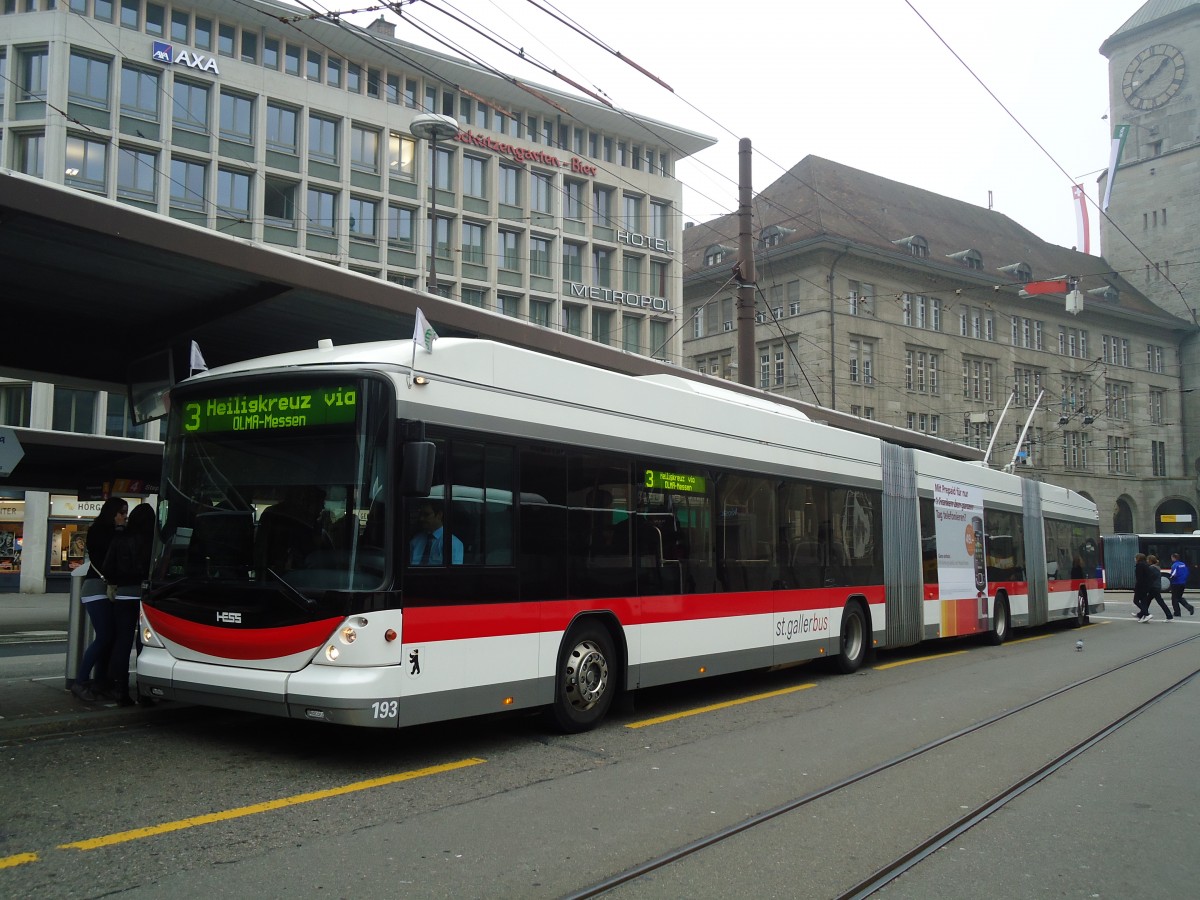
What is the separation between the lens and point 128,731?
323 inches

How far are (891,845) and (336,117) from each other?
44956 millimetres

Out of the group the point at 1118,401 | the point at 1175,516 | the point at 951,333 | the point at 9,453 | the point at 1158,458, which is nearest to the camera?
the point at 9,453

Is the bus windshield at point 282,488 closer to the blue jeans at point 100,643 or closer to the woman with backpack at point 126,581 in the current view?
the woman with backpack at point 126,581

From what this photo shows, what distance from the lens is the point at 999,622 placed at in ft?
63.1

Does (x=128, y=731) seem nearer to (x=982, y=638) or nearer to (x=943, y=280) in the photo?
(x=982, y=638)

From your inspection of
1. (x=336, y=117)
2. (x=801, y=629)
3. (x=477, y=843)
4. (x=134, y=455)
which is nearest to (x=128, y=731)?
(x=477, y=843)

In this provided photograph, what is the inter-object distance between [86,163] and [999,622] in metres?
36.2

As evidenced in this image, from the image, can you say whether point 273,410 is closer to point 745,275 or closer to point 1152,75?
point 745,275

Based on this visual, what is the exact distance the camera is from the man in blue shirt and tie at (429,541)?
740cm

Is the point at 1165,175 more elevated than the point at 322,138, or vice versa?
the point at 1165,175

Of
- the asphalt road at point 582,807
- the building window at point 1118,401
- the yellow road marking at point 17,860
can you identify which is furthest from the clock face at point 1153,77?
the yellow road marking at point 17,860

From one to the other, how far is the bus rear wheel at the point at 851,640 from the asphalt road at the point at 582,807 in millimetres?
3056

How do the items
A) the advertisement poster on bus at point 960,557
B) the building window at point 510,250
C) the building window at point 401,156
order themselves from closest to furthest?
the advertisement poster on bus at point 960,557
the building window at point 401,156
the building window at point 510,250

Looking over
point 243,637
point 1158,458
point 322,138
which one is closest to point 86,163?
point 322,138
